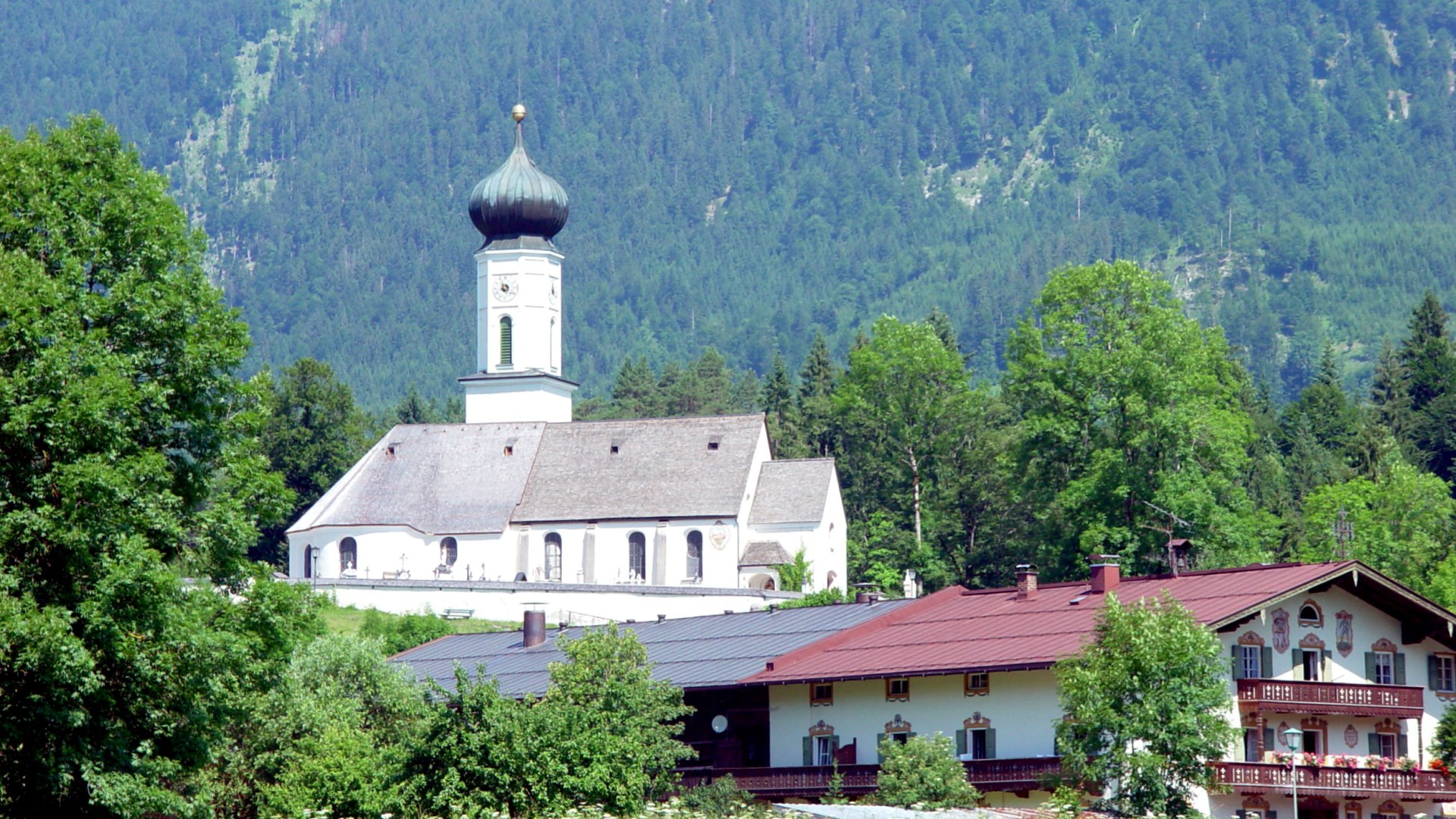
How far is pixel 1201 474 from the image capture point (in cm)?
7000

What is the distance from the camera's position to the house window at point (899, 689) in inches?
1876

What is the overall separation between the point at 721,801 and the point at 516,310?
52.2 meters

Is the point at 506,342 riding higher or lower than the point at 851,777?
higher

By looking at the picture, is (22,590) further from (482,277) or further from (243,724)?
(482,277)

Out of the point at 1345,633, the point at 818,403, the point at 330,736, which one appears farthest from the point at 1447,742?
the point at 818,403

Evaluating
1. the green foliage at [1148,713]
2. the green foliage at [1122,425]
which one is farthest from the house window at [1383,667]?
the green foliage at [1122,425]

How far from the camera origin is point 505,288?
93250mm

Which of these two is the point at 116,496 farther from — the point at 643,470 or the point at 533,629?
the point at 643,470

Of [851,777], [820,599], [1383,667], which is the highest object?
[820,599]

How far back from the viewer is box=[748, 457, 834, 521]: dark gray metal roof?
82.6 m

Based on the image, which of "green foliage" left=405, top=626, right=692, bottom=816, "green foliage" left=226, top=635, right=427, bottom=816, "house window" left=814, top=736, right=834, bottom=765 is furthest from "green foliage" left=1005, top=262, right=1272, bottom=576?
"green foliage" left=405, top=626, right=692, bottom=816

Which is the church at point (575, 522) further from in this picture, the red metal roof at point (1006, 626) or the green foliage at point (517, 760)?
the green foliage at point (517, 760)

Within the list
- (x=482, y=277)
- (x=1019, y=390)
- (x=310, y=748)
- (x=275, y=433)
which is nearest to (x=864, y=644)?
(x=310, y=748)

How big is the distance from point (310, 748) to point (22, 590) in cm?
925
